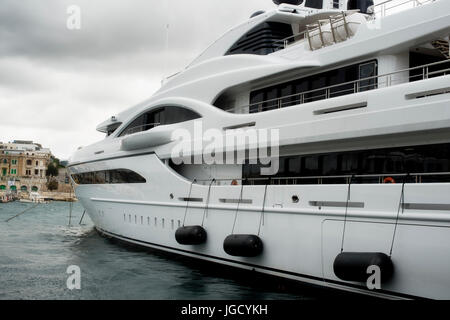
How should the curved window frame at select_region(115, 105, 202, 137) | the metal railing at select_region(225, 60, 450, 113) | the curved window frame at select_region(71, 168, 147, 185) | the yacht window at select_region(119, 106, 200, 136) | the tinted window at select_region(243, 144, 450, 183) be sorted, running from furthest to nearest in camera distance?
the curved window frame at select_region(71, 168, 147, 185) < the curved window frame at select_region(115, 105, 202, 137) < the yacht window at select_region(119, 106, 200, 136) < the metal railing at select_region(225, 60, 450, 113) < the tinted window at select_region(243, 144, 450, 183)

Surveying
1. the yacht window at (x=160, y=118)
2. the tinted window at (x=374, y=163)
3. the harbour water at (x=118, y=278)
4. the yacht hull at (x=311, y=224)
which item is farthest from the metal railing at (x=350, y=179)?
the yacht window at (x=160, y=118)

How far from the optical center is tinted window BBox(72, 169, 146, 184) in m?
13.9

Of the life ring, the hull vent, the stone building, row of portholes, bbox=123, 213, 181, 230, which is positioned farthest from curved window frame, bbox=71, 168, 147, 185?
the stone building

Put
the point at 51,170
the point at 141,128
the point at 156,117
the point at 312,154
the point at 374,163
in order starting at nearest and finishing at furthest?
the point at 374,163 < the point at 312,154 < the point at 156,117 < the point at 141,128 < the point at 51,170

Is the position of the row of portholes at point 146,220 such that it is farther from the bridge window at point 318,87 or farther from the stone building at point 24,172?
the stone building at point 24,172

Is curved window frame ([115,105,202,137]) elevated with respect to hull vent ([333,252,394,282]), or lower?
elevated

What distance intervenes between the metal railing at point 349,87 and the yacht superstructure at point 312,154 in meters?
0.03

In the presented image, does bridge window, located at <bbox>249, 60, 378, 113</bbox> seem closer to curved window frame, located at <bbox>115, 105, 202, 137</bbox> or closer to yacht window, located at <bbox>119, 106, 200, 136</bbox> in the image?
yacht window, located at <bbox>119, 106, 200, 136</bbox>

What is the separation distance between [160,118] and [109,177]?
9.39ft

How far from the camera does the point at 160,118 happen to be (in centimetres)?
1422

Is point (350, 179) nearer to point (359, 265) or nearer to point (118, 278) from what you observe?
point (359, 265)

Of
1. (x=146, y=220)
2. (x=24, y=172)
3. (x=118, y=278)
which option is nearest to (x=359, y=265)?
(x=118, y=278)

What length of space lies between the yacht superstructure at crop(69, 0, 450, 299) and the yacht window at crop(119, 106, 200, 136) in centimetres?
6
